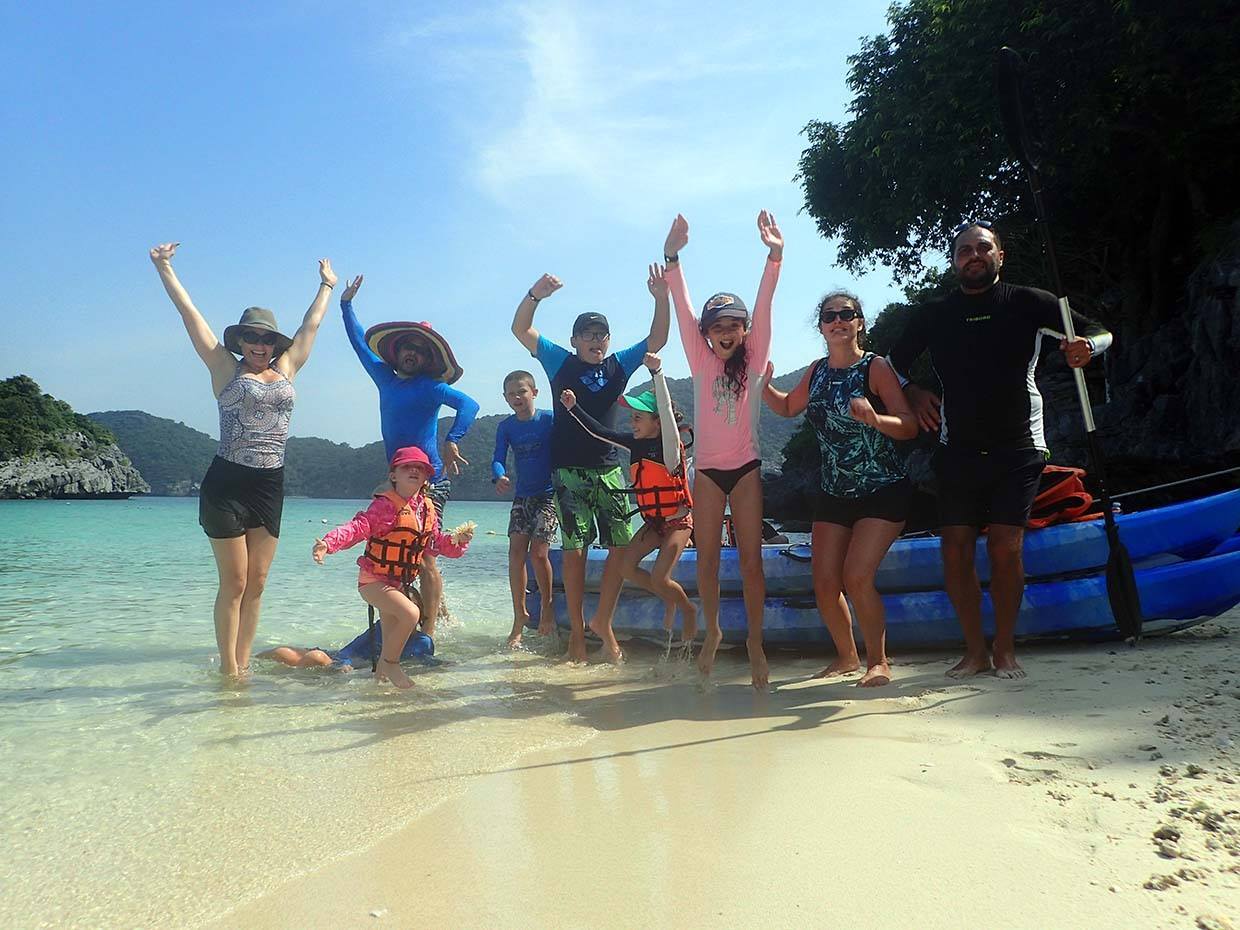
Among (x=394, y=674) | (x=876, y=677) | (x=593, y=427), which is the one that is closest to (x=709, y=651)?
(x=876, y=677)

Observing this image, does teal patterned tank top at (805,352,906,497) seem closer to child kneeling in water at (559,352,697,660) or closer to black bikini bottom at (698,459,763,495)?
black bikini bottom at (698,459,763,495)

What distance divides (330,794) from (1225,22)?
18758mm

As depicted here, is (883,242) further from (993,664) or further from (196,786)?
(196,786)

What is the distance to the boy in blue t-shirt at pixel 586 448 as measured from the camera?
563 cm

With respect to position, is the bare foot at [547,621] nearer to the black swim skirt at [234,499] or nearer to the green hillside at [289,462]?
the black swim skirt at [234,499]

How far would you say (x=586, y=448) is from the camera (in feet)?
18.5

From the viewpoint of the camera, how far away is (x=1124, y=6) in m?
14.8

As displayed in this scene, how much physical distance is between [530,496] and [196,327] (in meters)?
2.68

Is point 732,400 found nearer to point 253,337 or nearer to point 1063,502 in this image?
point 1063,502

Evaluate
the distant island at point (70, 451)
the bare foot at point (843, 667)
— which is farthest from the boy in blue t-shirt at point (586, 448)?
the distant island at point (70, 451)

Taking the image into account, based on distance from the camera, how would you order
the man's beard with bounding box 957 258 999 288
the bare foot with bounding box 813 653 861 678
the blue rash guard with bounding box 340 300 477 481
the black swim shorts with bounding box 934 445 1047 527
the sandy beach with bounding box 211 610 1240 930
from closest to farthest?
1. the sandy beach with bounding box 211 610 1240 930
2. the black swim shorts with bounding box 934 445 1047 527
3. the man's beard with bounding box 957 258 999 288
4. the bare foot with bounding box 813 653 861 678
5. the blue rash guard with bounding box 340 300 477 481

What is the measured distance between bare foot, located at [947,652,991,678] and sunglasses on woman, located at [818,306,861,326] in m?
1.94

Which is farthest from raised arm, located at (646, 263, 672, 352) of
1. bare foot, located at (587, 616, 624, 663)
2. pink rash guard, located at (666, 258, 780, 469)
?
bare foot, located at (587, 616, 624, 663)

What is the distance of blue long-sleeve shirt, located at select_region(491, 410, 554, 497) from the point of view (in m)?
6.62
